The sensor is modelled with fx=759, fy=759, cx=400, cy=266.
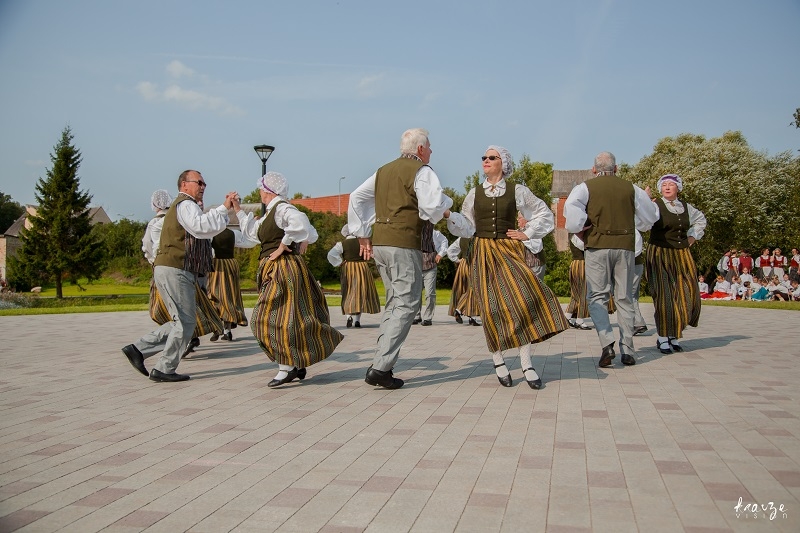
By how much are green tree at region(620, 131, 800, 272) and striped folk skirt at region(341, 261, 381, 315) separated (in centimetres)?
3193

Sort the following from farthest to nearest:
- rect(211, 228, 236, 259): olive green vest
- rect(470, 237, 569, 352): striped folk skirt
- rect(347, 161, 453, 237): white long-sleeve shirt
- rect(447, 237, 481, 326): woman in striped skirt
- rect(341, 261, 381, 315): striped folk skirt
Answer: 1. rect(341, 261, 381, 315): striped folk skirt
2. rect(447, 237, 481, 326): woman in striped skirt
3. rect(211, 228, 236, 259): olive green vest
4. rect(470, 237, 569, 352): striped folk skirt
5. rect(347, 161, 453, 237): white long-sleeve shirt

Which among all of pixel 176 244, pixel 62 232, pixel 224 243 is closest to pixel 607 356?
pixel 176 244

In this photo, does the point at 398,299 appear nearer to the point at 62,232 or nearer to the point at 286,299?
the point at 286,299

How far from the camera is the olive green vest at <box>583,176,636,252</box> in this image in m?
7.32

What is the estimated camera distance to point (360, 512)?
3.18m

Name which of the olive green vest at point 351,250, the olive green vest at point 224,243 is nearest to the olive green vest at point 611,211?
the olive green vest at point 224,243

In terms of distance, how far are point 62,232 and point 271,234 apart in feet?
148

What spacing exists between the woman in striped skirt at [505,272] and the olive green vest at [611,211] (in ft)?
3.13

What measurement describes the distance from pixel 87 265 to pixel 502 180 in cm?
4584

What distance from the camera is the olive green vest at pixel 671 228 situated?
27.8ft

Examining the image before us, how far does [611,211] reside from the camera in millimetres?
7348

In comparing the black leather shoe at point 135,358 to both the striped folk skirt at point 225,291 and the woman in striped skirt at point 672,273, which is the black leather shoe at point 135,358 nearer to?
the striped folk skirt at point 225,291

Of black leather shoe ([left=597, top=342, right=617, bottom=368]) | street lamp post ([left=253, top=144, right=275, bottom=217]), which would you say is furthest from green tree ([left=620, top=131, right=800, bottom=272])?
black leather shoe ([left=597, top=342, right=617, bottom=368])

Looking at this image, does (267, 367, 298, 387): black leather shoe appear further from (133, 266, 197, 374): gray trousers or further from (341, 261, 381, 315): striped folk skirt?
(341, 261, 381, 315): striped folk skirt
